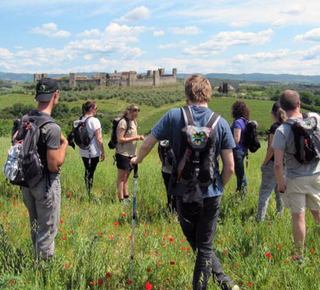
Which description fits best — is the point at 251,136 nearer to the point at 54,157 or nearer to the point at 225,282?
the point at 225,282

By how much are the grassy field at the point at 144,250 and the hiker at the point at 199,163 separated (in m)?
0.29

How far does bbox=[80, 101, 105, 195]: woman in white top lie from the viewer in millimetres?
8094

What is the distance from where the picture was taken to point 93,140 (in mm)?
8195

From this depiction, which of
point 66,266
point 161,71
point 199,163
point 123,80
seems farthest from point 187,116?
point 161,71

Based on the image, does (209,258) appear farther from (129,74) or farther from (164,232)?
(129,74)

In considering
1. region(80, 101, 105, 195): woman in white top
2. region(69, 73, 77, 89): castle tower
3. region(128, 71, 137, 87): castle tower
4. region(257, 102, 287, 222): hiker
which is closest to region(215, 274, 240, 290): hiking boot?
region(257, 102, 287, 222): hiker

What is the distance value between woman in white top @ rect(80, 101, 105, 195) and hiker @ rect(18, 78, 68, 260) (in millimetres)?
3677

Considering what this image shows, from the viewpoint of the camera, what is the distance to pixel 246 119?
7379 mm

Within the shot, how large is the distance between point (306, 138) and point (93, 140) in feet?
14.7

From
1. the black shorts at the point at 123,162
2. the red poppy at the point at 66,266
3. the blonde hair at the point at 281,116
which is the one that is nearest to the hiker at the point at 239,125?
the blonde hair at the point at 281,116

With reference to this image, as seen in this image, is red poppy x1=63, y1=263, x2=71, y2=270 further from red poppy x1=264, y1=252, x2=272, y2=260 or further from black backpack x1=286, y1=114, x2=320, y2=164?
black backpack x1=286, y1=114, x2=320, y2=164

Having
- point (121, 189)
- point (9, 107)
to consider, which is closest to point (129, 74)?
point (9, 107)

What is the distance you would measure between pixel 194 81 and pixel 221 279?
1.82m

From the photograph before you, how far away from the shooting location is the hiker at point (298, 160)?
474 cm
